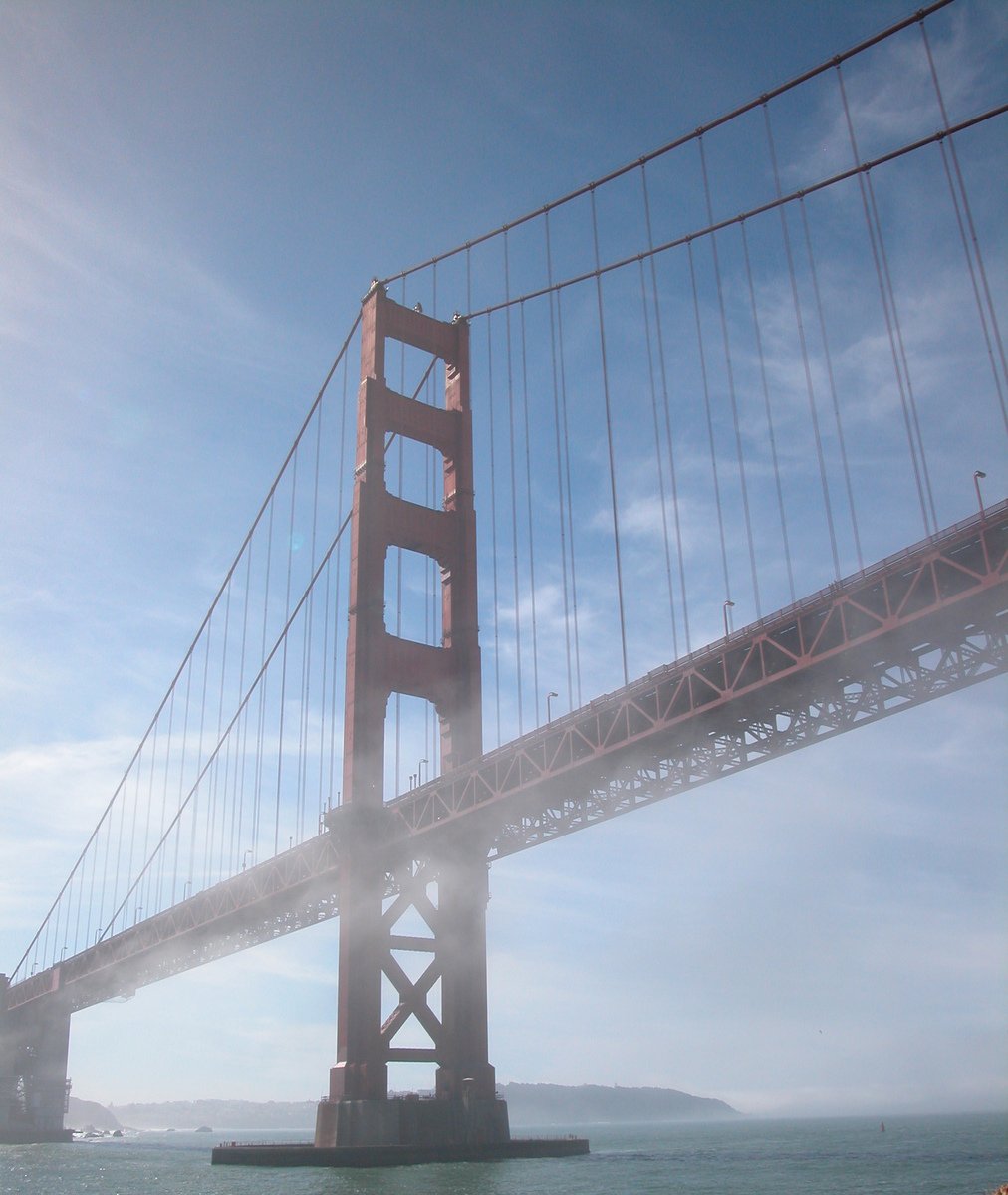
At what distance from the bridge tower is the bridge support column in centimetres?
5910

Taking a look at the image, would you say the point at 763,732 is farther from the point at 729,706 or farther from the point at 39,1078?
the point at 39,1078

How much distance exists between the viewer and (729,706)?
32.8 meters

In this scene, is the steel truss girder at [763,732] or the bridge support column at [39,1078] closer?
the steel truss girder at [763,732]

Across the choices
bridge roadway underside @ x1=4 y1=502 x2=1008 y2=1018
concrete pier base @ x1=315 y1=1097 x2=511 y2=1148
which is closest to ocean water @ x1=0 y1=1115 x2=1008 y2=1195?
concrete pier base @ x1=315 y1=1097 x2=511 y2=1148

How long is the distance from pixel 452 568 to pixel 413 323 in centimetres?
1260

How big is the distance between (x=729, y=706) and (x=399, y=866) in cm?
1776

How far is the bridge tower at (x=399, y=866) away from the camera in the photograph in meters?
41.8

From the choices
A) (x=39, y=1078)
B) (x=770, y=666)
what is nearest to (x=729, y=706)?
(x=770, y=666)

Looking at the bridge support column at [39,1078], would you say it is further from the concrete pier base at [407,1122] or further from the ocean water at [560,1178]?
the concrete pier base at [407,1122]

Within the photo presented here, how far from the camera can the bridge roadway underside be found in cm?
2798

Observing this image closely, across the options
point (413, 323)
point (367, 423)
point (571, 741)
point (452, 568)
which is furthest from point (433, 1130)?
point (413, 323)

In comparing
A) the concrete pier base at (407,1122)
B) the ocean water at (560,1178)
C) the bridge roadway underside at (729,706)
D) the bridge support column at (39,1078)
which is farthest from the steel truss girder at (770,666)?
the bridge support column at (39,1078)

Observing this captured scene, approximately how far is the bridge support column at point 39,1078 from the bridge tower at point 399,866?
5910cm

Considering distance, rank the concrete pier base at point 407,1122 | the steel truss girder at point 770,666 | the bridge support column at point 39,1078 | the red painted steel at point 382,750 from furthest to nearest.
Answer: the bridge support column at point 39,1078 → the red painted steel at point 382,750 → the concrete pier base at point 407,1122 → the steel truss girder at point 770,666
